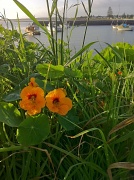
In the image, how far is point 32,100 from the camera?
0.46 m

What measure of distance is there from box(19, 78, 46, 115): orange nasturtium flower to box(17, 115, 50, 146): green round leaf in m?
0.01

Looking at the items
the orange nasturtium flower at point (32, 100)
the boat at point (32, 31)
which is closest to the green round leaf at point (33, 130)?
the orange nasturtium flower at point (32, 100)

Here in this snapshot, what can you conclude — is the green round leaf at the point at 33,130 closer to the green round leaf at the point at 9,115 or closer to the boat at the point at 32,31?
the green round leaf at the point at 9,115

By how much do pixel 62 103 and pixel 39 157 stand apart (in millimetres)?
102

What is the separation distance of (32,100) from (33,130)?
5 cm

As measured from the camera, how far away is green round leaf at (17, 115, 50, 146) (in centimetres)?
43

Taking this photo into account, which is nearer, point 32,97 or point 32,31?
point 32,97

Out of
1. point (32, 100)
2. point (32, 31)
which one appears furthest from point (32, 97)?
point (32, 31)

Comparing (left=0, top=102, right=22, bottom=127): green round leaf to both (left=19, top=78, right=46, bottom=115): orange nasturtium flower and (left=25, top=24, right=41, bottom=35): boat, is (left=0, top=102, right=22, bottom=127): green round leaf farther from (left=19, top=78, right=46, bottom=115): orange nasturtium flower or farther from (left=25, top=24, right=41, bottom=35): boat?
(left=25, top=24, right=41, bottom=35): boat

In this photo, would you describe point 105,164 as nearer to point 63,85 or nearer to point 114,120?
point 114,120

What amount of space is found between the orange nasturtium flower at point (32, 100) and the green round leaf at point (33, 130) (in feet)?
0.05

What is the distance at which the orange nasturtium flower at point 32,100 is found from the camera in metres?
0.45

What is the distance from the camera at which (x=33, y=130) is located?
44cm

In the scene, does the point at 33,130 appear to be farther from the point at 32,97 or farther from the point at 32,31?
the point at 32,31
